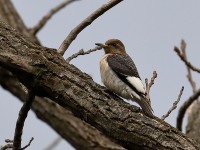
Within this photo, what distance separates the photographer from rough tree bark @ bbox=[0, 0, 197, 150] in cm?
490

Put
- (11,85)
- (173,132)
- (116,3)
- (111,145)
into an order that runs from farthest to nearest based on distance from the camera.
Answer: (11,85) → (111,145) → (116,3) → (173,132)

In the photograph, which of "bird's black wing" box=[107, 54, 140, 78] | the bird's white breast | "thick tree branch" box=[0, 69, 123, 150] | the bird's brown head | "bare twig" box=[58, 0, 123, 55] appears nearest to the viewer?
"bare twig" box=[58, 0, 123, 55]

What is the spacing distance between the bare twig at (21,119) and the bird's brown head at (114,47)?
11.1ft

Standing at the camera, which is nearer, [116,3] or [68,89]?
[68,89]

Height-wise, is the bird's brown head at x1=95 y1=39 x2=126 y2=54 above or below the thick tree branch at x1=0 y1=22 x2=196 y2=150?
above

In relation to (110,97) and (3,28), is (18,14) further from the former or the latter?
(110,97)

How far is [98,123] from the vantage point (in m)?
5.03

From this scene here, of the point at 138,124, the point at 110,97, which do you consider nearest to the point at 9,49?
the point at 110,97

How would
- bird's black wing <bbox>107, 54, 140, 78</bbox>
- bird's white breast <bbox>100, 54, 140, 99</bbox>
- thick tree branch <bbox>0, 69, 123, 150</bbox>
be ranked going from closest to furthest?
bird's white breast <bbox>100, 54, 140, 99</bbox> < bird's black wing <bbox>107, 54, 140, 78</bbox> < thick tree branch <bbox>0, 69, 123, 150</bbox>

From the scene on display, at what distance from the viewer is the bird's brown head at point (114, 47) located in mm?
8605

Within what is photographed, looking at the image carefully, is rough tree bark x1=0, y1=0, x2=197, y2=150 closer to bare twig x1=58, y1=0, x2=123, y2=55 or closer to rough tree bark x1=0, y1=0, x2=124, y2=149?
bare twig x1=58, y1=0, x2=123, y2=55

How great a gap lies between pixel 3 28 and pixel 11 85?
275 centimetres

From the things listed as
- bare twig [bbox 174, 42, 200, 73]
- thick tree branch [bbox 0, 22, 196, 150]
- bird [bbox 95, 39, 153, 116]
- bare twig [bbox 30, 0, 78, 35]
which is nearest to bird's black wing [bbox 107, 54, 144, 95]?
bird [bbox 95, 39, 153, 116]

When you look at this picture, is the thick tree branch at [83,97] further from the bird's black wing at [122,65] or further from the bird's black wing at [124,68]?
the bird's black wing at [122,65]
